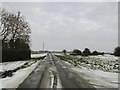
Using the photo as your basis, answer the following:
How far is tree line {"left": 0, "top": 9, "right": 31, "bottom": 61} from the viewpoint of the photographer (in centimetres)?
3150

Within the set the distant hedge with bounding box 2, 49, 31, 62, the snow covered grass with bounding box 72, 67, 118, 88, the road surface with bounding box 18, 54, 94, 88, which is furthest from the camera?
the distant hedge with bounding box 2, 49, 31, 62

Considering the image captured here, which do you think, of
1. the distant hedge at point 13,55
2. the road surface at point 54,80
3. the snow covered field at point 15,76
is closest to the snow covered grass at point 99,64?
the road surface at point 54,80

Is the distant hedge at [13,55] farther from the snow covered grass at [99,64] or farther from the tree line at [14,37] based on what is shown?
the snow covered grass at [99,64]

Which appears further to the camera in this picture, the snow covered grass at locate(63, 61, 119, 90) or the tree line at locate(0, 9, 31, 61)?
the tree line at locate(0, 9, 31, 61)

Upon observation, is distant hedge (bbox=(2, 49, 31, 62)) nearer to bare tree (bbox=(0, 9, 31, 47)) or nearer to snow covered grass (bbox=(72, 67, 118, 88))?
bare tree (bbox=(0, 9, 31, 47))

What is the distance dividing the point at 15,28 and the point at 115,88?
31.4m

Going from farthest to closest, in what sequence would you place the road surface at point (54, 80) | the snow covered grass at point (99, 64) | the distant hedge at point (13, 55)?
the distant hedge at point (13, 55) → the snow covered grass at point (99, 64) → the road surface at point (54, 80)

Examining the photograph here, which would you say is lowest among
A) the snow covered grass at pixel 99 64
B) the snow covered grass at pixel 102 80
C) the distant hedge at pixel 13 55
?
the snow covered grass at pixel 99 64

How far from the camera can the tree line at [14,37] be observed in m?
31.5

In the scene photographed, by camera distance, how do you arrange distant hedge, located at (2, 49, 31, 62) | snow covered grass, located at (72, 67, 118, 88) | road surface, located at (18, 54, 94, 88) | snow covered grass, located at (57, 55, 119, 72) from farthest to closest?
distant hedge, located at (2, 49, 31, 62)
snow covered grass, located at (57, 55, 119, 72)
snow covered grass, located at (72, 67, 118, 88)
road surface, located at (18, 54, 94, 88)

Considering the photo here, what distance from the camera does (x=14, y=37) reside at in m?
35.1

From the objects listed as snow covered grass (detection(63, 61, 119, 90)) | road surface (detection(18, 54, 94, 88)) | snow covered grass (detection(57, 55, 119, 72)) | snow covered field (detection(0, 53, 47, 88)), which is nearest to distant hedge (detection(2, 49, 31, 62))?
snow covered field (detection(0, 53, 47, 88))

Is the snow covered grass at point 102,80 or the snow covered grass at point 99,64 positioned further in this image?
the snow covered grass at point 99,64

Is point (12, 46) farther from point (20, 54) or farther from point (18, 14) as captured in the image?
point (18, 14)
